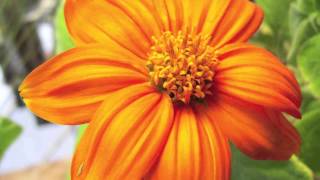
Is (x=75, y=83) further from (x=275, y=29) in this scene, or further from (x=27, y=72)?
(x=27, y=72)

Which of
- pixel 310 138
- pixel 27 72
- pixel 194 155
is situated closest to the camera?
pixel 194 155

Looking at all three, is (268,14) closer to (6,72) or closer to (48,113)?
(48,113)

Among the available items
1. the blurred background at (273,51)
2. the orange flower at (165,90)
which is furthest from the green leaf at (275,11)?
the orange flower at (165,90)

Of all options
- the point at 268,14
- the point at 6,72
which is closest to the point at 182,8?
the point at 268,14

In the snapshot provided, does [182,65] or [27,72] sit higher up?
[182,65]

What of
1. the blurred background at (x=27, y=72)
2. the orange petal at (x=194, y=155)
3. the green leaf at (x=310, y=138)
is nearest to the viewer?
the orange petal at (x=194, y=155)

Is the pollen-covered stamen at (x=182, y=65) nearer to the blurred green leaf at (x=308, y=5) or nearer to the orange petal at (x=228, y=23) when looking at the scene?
the orange petal at (x=228, y=23)

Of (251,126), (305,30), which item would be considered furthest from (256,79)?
(305,30)
